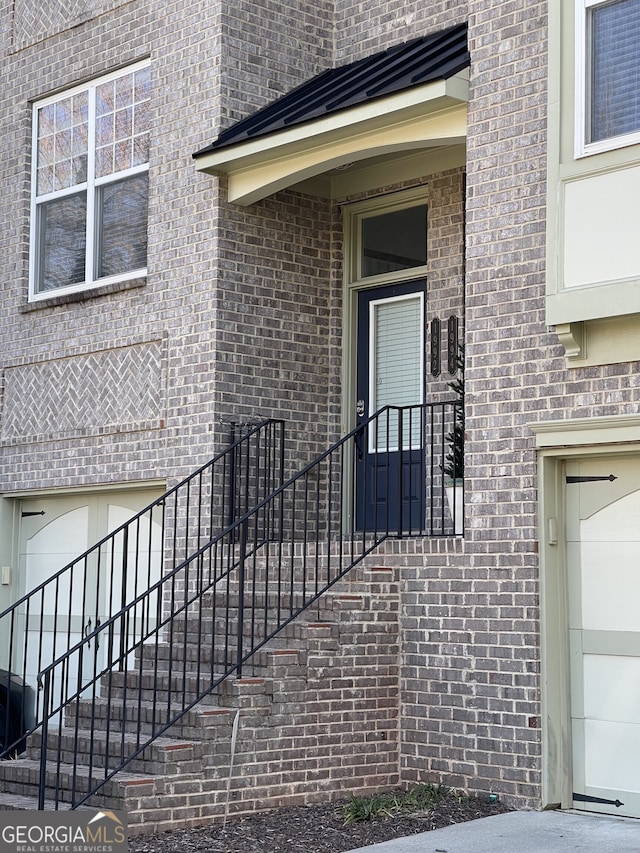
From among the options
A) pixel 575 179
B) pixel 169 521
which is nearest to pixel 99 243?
pixel 169 521

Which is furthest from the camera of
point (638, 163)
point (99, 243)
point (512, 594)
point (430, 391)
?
point (99, 243)

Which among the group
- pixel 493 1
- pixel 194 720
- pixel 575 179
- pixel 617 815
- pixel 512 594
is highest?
pixel 493 1

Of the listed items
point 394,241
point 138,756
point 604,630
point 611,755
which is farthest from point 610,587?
point 394,241

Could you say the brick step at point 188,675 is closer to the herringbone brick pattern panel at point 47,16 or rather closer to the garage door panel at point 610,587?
the garage door panel at point 610,587

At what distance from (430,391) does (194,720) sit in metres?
3.78

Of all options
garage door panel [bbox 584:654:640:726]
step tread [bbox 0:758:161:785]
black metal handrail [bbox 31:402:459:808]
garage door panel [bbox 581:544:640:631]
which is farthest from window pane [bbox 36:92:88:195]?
garage door panel [bbox 584:654:640:726]

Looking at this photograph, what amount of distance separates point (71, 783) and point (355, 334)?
16.5ft

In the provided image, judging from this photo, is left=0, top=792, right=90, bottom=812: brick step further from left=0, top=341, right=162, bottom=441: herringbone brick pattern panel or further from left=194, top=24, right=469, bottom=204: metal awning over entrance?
left=194, top=24, right=469, bottom=204: metal awning over entrance

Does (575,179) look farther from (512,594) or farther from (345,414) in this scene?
(345,414)

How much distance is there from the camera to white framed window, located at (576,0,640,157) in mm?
8039

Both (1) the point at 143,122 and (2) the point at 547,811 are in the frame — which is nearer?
(2) the point at 547,811

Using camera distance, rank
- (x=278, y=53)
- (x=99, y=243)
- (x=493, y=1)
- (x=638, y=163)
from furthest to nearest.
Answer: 1. (x=99, y=243)
2. (x=278, y=53)
3. (x=493, y=1)
4. (x=638, y=163)

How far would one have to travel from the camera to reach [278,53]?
11422mm

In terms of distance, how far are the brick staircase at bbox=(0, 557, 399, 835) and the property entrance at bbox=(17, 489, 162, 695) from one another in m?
2.20
